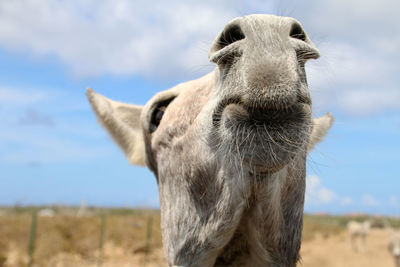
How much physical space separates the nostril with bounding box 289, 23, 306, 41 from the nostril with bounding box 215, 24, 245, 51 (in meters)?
0.24

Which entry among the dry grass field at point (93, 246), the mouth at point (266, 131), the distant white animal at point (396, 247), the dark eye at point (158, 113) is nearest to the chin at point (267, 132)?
the mouth at point (266, 131)

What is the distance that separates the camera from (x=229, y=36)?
1.87m

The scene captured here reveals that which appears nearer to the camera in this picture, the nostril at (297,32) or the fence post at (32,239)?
the nostril at (297,32)

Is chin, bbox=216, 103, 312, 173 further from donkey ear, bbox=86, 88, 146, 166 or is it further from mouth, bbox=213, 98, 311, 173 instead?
donkey ear, bbox=86, 88, 146, 166

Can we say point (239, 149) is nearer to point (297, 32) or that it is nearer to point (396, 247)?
point (297, 32)

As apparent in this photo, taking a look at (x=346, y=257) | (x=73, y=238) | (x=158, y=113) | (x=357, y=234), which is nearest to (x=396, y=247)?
(x=346, y=257)

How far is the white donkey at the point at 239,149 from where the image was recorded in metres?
1.74

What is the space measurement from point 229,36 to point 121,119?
97.1 inches

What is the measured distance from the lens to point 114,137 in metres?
4.22

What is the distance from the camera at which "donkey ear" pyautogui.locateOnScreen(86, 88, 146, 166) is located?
13.5 feet

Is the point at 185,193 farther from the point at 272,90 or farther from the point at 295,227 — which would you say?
the point at 272,90

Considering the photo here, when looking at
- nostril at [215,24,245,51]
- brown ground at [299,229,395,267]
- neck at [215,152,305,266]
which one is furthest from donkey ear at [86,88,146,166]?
brown ground at [299,229,395,267]

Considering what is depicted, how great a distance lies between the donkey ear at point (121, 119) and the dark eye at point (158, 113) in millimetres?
985

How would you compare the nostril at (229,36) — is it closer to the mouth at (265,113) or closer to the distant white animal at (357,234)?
the mouth at (265,113)
